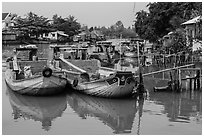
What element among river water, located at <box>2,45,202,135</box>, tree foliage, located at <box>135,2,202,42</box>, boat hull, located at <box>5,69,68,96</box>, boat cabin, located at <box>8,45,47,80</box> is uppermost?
tree foliage, located at <box>135,2,202,42</box>

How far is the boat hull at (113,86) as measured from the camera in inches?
514

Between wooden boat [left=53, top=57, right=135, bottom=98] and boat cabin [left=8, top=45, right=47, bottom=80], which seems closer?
wooden boat [left=53, top=57, right=135, bottom=98]

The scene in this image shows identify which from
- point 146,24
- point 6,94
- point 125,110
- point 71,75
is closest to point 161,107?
point 125,110

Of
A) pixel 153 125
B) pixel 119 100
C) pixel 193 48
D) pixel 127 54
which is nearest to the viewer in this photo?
pixel 153 125

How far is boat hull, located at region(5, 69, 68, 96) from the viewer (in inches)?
547

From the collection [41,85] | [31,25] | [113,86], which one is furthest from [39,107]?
[31,25]

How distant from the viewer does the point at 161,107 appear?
12.7 m

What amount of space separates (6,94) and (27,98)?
1785 mm

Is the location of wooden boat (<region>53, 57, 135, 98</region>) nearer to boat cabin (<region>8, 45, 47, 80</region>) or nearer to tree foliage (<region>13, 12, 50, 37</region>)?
boat cabin (<region>8, 45, 47, 80</region>)

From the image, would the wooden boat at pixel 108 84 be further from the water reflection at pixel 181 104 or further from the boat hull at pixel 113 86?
the water reflection at pixel 181 104

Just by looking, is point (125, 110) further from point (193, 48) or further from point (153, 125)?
point (193, 48)

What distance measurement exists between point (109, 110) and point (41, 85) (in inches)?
122

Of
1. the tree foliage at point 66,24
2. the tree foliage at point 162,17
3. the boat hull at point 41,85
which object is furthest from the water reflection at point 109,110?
the tree foliage at point 66,24

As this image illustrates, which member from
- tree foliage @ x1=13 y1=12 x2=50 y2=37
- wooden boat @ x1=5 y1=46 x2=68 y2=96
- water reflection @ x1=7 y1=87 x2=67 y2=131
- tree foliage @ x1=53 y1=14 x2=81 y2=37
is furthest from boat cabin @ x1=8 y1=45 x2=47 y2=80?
tree foliage @ x1=53 y1=14 x2=81 y2=37
